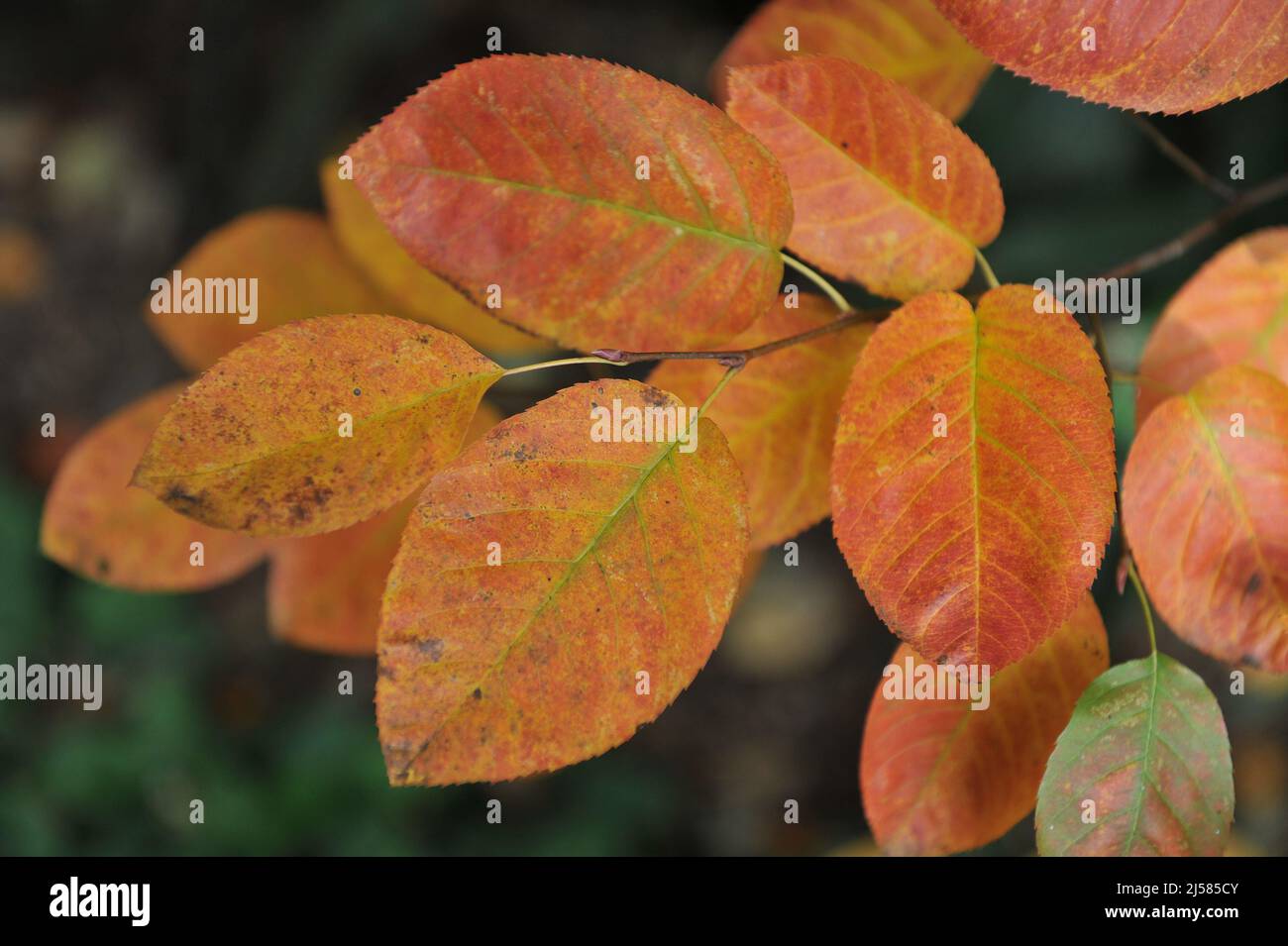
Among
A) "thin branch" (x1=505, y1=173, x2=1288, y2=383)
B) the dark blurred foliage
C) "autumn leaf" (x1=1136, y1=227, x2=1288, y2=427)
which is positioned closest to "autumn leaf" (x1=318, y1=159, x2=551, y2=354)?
"thin branch" (x1=505, y1=173, x2=1288, y2=383)

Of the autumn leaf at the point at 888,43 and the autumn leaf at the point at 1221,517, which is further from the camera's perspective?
the autumn leaf at the point at 888,43

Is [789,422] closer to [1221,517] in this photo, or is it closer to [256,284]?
[1221,517]

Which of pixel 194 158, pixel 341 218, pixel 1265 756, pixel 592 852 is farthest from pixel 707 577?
pixel 194 158

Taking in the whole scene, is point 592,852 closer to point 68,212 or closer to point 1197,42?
point 1197,42

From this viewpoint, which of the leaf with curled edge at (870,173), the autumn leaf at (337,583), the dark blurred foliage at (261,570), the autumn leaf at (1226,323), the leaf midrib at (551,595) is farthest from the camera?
the dark blurred foliage at (261,570)

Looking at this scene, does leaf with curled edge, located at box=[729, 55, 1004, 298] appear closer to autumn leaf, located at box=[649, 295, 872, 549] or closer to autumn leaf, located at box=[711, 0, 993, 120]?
autumn leaf, located at box=[649, 295, 872, 549]

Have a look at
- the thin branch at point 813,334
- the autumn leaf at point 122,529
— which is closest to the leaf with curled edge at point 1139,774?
the thin branch at point 813,334

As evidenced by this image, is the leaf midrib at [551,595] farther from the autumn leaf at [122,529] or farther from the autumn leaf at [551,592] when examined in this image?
the autumn leaf at [122,529]
